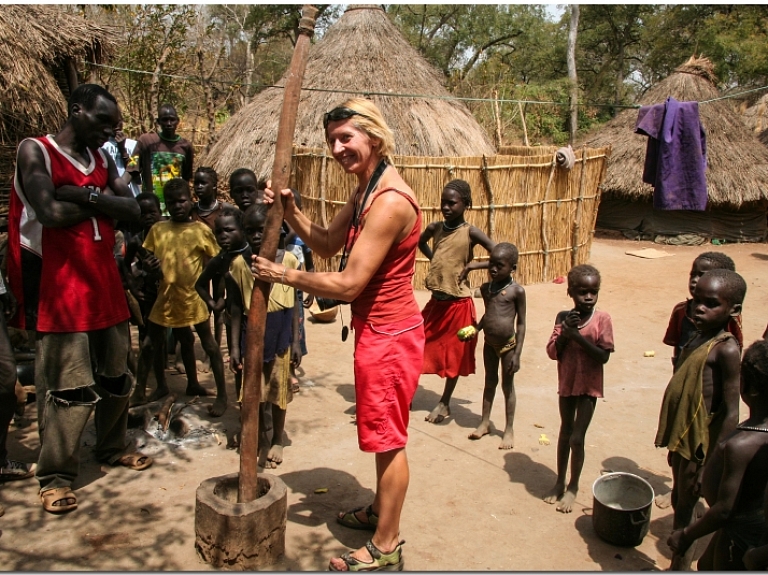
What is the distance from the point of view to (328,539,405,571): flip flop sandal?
2890 mm

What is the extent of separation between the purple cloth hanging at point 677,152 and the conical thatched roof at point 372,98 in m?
3.26

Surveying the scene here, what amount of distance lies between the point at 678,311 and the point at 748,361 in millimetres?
1666

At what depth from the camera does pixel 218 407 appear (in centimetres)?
470

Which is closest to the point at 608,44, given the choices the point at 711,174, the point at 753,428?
the point at 711,174

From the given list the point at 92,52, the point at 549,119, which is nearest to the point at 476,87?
the point at 549,119

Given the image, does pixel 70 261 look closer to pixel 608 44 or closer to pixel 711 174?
pixel 711 174

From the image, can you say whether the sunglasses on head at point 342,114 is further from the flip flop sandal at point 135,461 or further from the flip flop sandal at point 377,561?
the flip flop sandal at point 135,461

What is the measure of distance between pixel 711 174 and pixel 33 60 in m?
12.4

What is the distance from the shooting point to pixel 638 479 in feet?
11.3

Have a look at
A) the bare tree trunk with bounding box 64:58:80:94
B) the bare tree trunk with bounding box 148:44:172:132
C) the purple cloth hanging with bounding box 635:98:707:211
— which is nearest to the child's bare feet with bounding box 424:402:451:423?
the purple cloth hanging with bounding box 635:98:707:211

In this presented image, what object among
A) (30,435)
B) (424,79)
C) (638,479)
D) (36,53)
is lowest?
(30,435)

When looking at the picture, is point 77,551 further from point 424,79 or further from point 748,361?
point 424,79

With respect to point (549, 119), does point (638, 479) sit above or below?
below

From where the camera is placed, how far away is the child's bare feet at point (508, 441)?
176 inches
